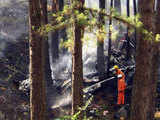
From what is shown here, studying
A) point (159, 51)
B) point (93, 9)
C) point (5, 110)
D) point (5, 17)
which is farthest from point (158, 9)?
point (5, 17)

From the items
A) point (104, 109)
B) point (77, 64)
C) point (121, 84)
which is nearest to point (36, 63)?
point (77, 64)

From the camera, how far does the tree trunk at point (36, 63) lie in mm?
7785

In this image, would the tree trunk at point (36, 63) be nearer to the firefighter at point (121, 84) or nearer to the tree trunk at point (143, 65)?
the tree trunk at point (143, 65)

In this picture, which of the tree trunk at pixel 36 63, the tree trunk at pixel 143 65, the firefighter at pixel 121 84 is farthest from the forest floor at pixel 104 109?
the tree trunk at pixel 36 63

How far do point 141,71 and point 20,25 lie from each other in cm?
1675

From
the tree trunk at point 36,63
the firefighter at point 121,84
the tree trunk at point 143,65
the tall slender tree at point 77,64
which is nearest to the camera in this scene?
the tree trunk at point 36,63

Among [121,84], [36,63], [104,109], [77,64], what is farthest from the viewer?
[104,109]

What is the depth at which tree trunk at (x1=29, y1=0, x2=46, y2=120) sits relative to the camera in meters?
7.79

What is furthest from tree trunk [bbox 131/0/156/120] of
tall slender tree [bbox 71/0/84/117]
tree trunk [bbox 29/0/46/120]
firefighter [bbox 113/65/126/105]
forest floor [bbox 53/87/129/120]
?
firefighter [bbox 113/65/126/105]

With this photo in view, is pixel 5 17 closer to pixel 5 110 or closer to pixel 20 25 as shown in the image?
pixel 20 25

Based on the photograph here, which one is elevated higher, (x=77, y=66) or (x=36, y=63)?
(x=36, y=63)

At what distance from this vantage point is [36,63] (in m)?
7.95

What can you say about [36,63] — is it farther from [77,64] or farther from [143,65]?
[143,65]

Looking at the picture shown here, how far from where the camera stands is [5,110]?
12398mm
